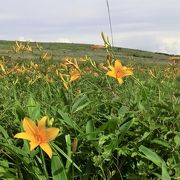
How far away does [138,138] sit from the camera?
6.98ft

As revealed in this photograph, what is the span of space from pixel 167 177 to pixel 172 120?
1.27 ft

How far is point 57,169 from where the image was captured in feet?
6.37

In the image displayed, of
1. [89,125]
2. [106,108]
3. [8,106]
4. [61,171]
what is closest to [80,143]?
[89,125]

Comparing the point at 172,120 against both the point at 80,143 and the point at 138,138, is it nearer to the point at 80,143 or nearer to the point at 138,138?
the point at 138,138

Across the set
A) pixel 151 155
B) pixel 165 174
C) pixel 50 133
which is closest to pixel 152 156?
pixel 151 155

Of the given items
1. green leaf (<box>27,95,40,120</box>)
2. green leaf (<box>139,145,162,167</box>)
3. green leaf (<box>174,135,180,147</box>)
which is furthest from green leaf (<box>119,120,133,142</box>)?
green leaf (<box>27,95,40,120</box>)

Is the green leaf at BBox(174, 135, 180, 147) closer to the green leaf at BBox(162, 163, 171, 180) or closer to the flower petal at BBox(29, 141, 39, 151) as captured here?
the green leaf at BBox(162, 163, 171, 180)

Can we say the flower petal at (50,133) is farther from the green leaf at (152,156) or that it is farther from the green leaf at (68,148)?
the green leaf at (152,156)

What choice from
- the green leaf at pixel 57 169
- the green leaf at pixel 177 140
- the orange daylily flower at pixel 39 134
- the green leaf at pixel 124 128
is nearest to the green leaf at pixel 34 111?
the green leaf at pixel 57 169

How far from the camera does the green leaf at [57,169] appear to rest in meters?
1.93

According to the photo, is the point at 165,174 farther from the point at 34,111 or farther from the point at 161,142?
the point at 34,111

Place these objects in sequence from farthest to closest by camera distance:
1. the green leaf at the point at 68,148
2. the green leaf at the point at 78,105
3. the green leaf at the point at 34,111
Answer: the green leaf at the point at 78,105
the green leaf at the point at 34,111
the green leaf at the point at 68,148

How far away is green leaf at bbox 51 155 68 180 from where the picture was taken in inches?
76.1

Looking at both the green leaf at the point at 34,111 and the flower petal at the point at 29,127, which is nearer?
the flower petal at the point at 29,127
